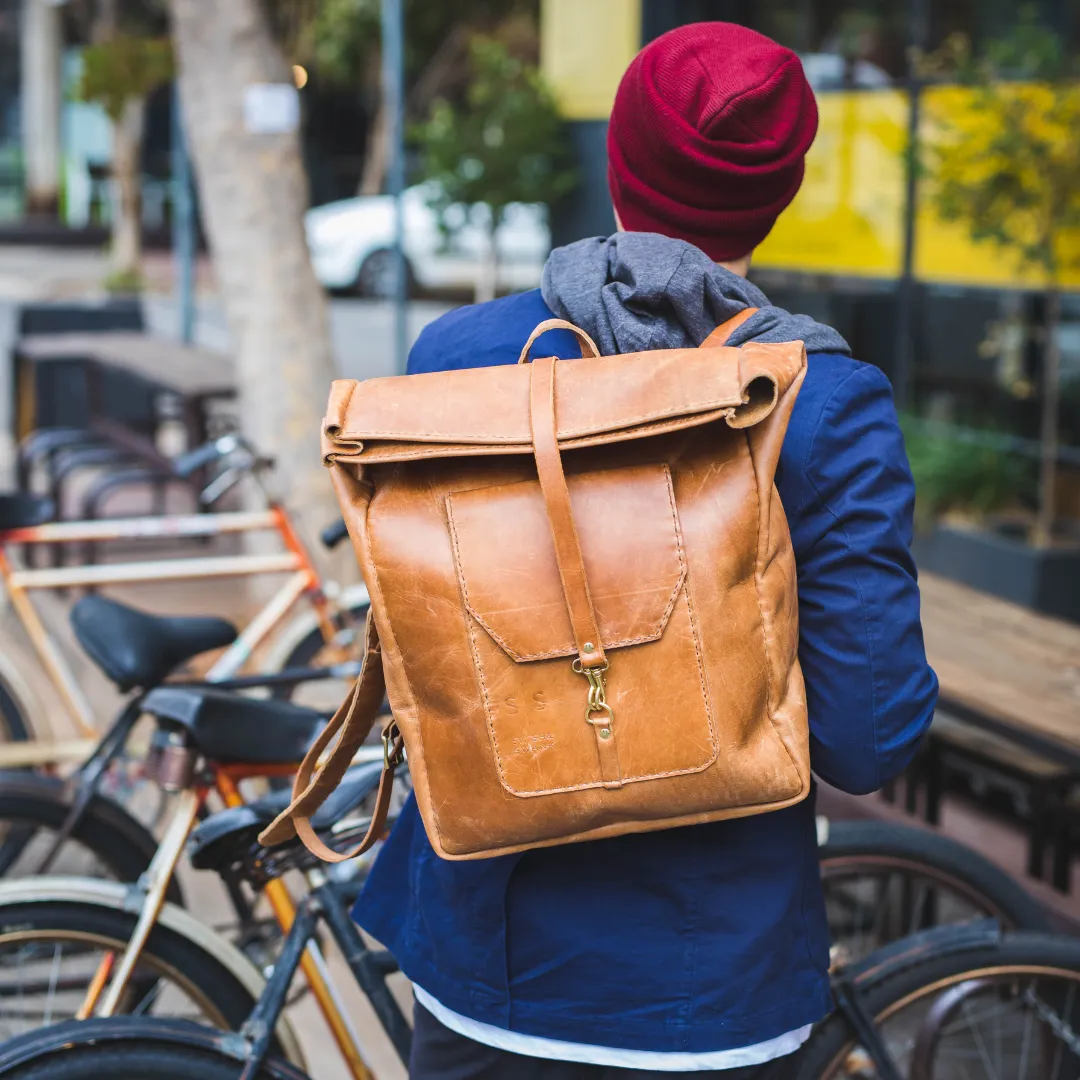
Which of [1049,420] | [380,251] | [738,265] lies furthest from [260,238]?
[380,251]

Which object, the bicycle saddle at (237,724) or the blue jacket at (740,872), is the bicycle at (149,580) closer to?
the bicycle saddle at (237,724)

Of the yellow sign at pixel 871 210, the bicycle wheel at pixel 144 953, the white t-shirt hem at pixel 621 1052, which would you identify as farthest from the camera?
the yellow sign at pixel 871 210

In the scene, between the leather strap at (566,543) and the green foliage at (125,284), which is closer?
the leather strap at (566,543)

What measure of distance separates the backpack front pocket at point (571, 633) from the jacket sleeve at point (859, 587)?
168mm

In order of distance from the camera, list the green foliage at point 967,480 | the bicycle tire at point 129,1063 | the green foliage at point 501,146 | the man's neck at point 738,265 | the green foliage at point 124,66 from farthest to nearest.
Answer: the green foliage at point 124,66
the green foliage at point 501,146
the green foliage at point 967,480
the bicycle tire at point 129,1063
the man's neck at point 738,265

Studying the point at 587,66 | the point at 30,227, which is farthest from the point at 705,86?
the point at 30,227

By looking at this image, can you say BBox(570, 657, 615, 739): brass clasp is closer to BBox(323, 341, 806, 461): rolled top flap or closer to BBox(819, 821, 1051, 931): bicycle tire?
BBox(323, 341, 806, 461): rolled top flap

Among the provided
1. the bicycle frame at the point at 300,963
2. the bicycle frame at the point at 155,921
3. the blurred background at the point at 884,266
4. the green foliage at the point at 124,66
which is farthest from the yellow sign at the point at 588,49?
the bicycle frame at the point at 300,963

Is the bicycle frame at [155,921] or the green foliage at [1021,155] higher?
the green foliage at [1021,155]

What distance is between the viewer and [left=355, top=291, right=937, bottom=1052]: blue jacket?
1567 mm

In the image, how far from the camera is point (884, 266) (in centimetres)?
718

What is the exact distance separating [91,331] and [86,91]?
387cm

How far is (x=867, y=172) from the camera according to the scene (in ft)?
23.5

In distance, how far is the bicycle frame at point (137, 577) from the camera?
168 inches
